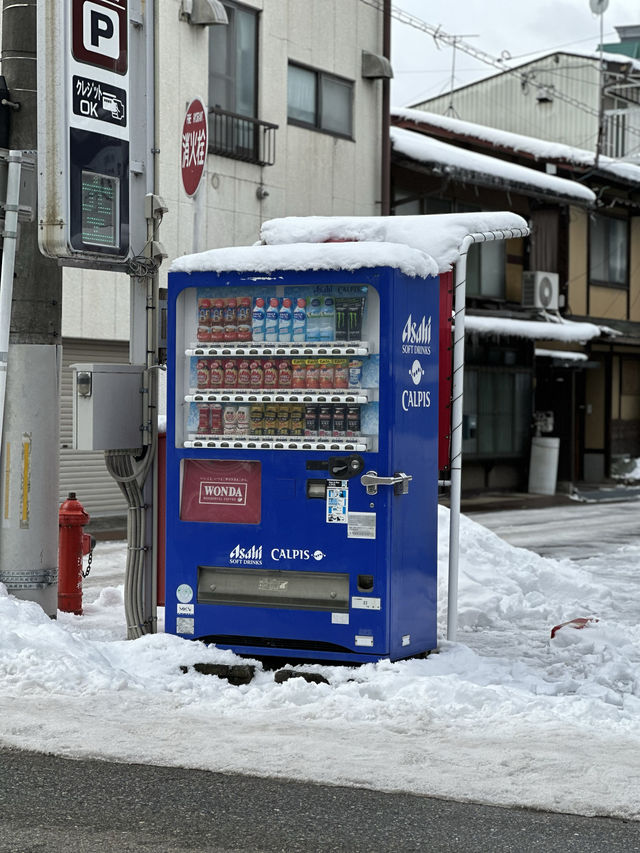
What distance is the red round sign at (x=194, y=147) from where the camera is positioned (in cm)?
1076

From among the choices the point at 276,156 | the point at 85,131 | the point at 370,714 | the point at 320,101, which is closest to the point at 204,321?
the point at 85,131

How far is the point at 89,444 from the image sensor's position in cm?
851

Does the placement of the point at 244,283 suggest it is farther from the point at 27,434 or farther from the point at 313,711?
the point at 313,711

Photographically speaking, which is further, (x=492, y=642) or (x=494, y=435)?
(x=494, y=435)

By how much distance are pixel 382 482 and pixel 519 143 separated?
23364mm

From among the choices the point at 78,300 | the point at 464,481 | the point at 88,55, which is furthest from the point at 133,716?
the point at 464,481

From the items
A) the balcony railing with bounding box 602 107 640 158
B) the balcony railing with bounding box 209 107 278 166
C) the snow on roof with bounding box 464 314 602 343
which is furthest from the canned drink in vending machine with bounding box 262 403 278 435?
the balcony railing with bounding box 602 107 640 158

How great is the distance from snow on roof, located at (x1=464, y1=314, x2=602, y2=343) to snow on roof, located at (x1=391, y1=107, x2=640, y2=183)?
3934 mm

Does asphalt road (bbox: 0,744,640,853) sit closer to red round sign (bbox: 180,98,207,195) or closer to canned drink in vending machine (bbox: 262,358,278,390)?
canned drink in vending machine (bbox: 262,358,278,390)

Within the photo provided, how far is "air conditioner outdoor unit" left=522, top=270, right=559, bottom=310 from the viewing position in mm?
28422

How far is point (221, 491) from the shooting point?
846cm

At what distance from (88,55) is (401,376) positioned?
9.76 feet

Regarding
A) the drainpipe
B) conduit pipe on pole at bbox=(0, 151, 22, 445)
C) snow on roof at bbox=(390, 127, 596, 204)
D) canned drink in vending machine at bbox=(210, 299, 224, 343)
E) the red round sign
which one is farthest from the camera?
snow on roof at bbox=(390, 127, 596, 204)

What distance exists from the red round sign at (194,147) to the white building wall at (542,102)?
25.7 metres
